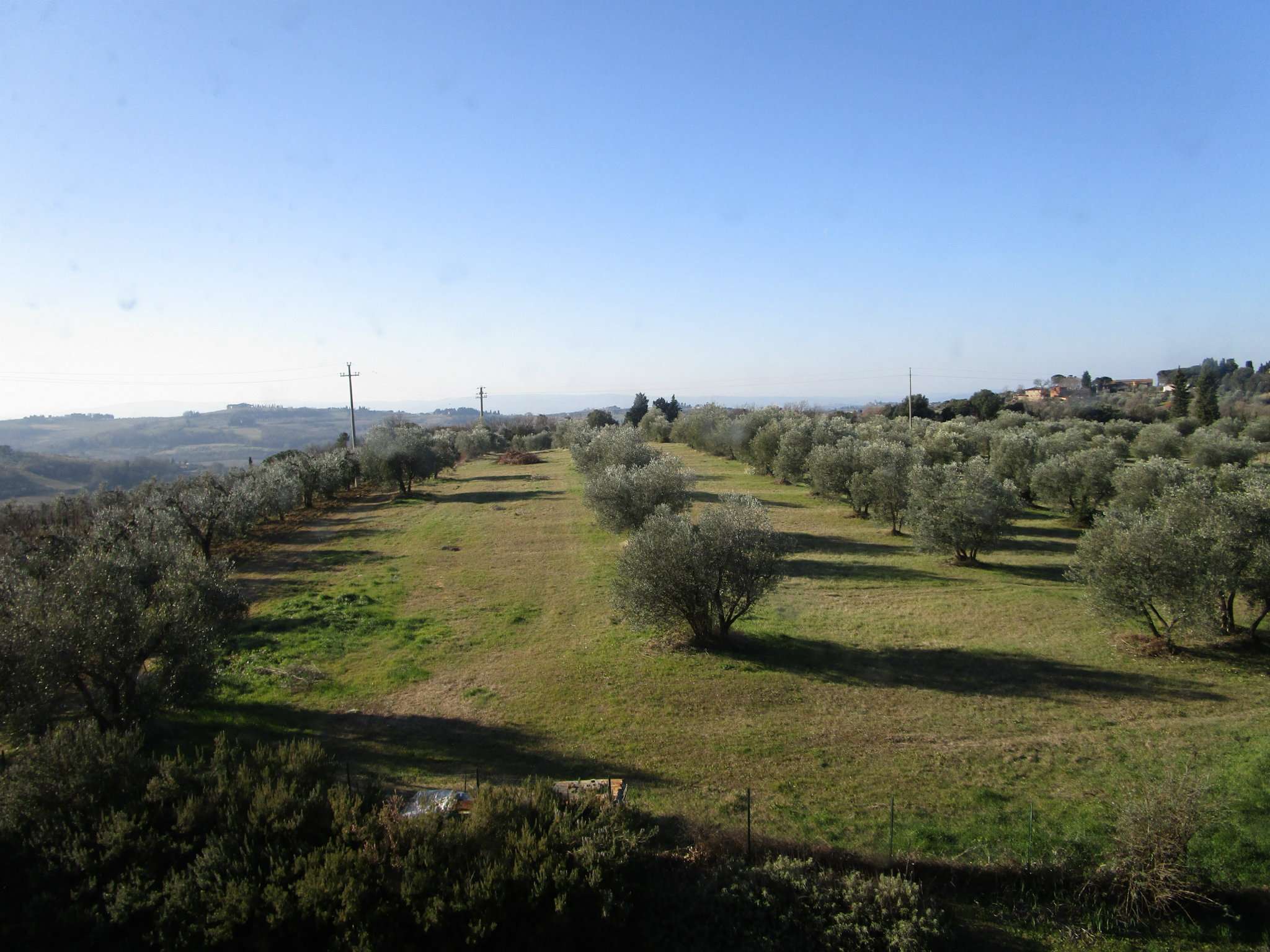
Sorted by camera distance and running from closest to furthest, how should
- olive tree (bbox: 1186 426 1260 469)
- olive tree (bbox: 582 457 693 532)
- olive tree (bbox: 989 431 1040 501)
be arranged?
olive tree (bbox: 582 457 693 532) < olive tree (bbox: 1186 426 1260 469) < olive tree (bbox: 989 431 1040 501)

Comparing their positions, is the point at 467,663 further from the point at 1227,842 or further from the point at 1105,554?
the point at 1105,554

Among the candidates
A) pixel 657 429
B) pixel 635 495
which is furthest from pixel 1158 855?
pixel 657 429

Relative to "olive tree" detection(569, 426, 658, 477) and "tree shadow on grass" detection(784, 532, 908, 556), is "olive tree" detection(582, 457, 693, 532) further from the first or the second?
"olive tree" detection(569, 426, 658, 477)

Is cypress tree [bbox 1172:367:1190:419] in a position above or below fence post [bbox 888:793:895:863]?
above

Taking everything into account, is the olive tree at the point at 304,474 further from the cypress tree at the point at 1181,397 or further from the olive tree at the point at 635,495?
the cypress tree at the point at 1181,397

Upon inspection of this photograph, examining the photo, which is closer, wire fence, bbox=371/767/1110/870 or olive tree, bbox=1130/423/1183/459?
wire fence, bbox=371/767/1110/870

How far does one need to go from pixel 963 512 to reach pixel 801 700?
18.6m

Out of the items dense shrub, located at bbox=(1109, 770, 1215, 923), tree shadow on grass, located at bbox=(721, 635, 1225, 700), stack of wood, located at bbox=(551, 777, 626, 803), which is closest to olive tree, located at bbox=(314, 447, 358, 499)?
tree shadow on grass, located at bbox=(721, 635, 1225, 700)

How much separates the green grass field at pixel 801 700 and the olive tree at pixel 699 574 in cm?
118

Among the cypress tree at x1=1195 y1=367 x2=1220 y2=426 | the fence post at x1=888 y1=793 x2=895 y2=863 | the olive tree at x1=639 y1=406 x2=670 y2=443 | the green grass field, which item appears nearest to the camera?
the fence post at x1=888 y1=793 x2=895 y2=863

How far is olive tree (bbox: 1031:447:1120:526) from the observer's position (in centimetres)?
4047

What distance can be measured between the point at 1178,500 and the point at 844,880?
2111cm

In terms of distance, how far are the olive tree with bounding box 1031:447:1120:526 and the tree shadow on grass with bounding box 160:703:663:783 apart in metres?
38.1

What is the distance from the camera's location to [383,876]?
9.38 metres
